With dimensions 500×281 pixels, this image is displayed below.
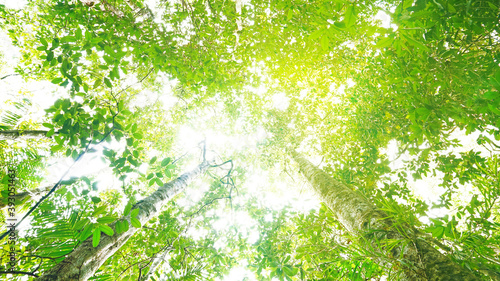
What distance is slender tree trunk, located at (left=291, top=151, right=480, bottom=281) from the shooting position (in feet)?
4.78

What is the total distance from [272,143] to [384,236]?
4548 mm

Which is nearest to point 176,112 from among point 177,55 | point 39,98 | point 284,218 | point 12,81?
point 177,55

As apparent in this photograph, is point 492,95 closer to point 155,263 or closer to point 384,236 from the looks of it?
point 384,236

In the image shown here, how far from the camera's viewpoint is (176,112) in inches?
248

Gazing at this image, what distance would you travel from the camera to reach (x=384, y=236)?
1974mm

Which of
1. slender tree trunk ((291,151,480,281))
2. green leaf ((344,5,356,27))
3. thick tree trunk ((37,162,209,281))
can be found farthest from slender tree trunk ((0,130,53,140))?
slender tree trunk ((291,151,480,281))

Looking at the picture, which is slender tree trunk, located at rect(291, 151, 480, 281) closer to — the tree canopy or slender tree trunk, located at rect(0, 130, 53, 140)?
the tree canopy

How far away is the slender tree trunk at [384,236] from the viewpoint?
146cm

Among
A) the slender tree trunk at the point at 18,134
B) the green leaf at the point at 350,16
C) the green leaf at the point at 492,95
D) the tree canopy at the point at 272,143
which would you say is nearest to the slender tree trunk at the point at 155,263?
the tree canopy at the point at 272,143

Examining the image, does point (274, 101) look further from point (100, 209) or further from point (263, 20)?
point (100, 209)

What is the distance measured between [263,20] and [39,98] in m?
11.7

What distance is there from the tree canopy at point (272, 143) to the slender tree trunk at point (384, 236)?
0.6 inches

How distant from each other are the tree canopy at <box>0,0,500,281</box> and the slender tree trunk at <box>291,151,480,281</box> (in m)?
0.02

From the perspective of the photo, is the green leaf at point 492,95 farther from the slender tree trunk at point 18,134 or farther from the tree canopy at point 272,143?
the slender tree trunk at point 18,134
